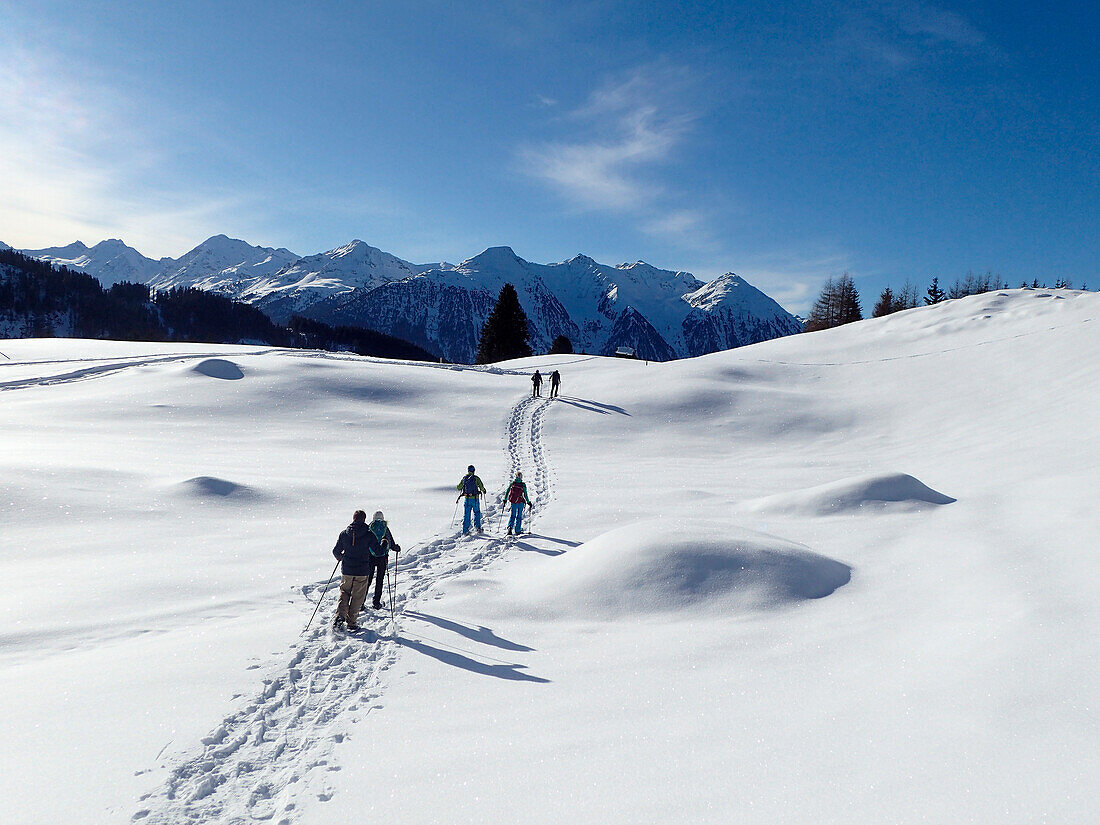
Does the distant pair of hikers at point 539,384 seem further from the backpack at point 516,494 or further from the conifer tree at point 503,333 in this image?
the conifer tree at point 503,333

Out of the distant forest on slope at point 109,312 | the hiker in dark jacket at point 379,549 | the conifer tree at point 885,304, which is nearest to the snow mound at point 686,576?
the hiker in dark jacket at point 379,549

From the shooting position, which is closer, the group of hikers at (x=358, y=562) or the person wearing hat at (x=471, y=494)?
the group of hikers at (x=358, y=562)

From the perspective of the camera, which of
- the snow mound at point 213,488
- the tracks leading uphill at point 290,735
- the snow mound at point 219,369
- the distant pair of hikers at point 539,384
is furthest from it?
the snow mound at point 219,369

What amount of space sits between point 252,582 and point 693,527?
838 centimetres

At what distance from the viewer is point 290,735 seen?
229 inches

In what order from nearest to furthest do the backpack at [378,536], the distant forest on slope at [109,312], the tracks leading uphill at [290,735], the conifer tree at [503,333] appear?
1. the tracks leading uphill at [290,735]
2. the backpack at [378,536]
3. the conifer tree at [503,333]
4. the distant forest on slope at [109,312]

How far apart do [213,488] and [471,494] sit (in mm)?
7581

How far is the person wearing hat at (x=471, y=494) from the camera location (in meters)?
13.5

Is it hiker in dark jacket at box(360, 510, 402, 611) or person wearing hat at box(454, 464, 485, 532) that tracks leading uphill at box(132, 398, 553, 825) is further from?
person wearing hat at box(454, 464, 485, 532)

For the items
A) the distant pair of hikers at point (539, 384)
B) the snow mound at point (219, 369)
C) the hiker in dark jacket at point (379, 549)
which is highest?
the distant pair of hikers at point (539, 384)

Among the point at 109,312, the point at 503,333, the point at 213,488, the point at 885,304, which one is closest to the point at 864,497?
the point at 213,488

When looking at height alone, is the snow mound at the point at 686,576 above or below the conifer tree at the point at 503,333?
below

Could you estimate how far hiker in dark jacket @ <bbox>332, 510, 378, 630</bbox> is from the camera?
8.54 m

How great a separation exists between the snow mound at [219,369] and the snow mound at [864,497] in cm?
3108
